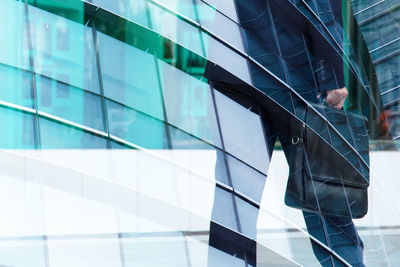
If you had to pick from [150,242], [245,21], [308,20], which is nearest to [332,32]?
[308,20]

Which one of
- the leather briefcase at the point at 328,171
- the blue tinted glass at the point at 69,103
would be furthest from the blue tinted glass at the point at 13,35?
the leather briefcase at the point at 328,171

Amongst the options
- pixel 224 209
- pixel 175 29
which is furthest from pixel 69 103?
pixel 224 209

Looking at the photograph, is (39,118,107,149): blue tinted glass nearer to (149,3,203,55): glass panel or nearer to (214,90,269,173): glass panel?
(214,90,269,173): glass panel

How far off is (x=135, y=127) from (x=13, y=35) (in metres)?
2.91

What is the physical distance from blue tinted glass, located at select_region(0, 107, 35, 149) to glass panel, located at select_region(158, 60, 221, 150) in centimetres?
316

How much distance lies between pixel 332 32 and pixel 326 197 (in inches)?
186

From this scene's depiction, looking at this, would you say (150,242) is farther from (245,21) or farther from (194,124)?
(245,21)

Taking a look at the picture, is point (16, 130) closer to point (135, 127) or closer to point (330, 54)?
point (135, 127)

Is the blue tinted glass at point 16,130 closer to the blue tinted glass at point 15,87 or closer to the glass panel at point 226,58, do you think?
the blue tinted glass at point 15,87

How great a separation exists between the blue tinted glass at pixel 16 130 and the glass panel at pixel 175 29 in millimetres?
3668

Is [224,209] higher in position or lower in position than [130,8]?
lower

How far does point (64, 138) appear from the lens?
12156 millimetres

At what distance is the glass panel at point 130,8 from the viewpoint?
13.2 metres

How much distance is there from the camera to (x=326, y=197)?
15.0 meters
